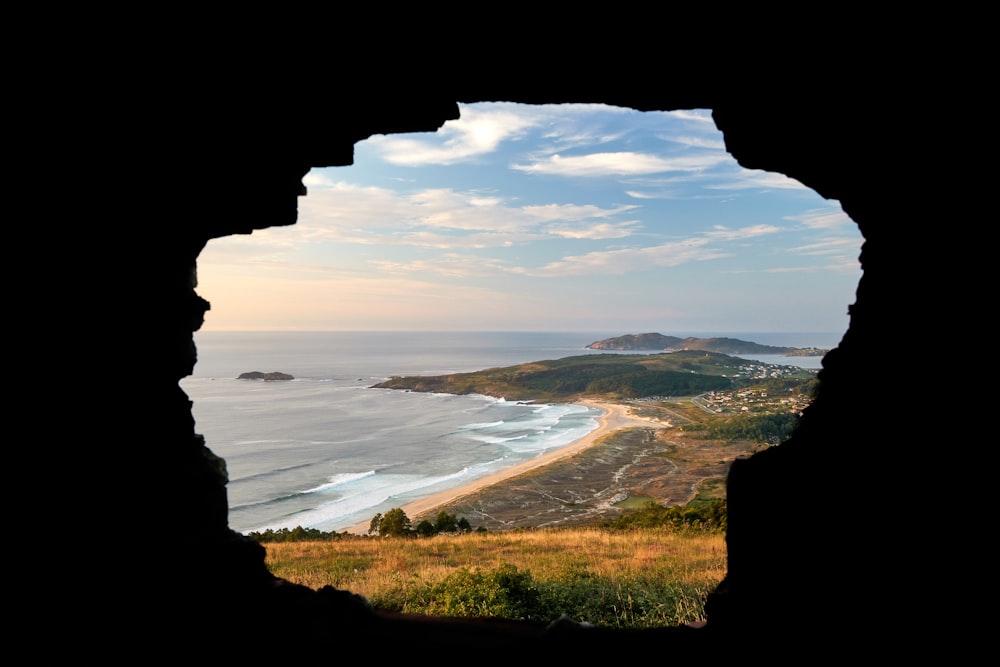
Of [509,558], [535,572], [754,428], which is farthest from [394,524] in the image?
[754,428]

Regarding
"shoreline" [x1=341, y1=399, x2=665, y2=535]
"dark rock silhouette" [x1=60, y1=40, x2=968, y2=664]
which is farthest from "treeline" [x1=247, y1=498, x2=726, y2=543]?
"dark rock silhouette" [x1=60, y1=40, x2=968, y2=664]

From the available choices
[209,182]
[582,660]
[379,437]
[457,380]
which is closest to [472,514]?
[582,660]

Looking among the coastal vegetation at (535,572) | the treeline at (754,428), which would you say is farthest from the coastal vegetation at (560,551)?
the treeline at (754,428)

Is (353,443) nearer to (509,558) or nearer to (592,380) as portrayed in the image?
(509,558)

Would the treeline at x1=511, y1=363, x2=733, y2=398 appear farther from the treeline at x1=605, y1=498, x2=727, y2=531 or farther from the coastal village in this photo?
the treeline at x1=605, y1=498, x2=727, y2=531

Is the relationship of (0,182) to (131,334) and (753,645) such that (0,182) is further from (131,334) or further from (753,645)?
(753,645)
